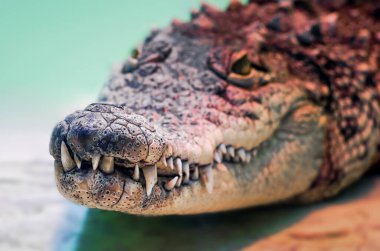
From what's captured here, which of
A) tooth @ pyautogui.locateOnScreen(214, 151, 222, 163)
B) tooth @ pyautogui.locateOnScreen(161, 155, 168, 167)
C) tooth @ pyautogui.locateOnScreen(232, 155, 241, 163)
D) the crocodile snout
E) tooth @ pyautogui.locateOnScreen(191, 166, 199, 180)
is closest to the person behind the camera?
the crocodile snout

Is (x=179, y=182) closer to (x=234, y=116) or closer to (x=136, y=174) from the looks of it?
(x=136, y=174)

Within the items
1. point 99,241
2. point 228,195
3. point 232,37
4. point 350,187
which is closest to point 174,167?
point 228,195

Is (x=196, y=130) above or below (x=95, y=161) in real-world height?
below

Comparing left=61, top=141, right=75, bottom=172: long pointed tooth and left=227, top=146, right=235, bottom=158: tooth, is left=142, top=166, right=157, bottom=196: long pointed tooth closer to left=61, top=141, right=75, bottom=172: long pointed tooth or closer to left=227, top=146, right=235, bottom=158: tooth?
left=61, top=141, right=75, bottom=172: long pointed tooth

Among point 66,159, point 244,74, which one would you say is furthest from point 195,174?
point 244,74

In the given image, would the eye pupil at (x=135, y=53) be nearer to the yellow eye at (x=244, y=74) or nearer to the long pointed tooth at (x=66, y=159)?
the yellow eye at (x=244, y=74)

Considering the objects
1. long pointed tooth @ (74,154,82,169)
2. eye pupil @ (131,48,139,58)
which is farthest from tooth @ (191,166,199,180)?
eye pupil @ (131,48,139,58)
